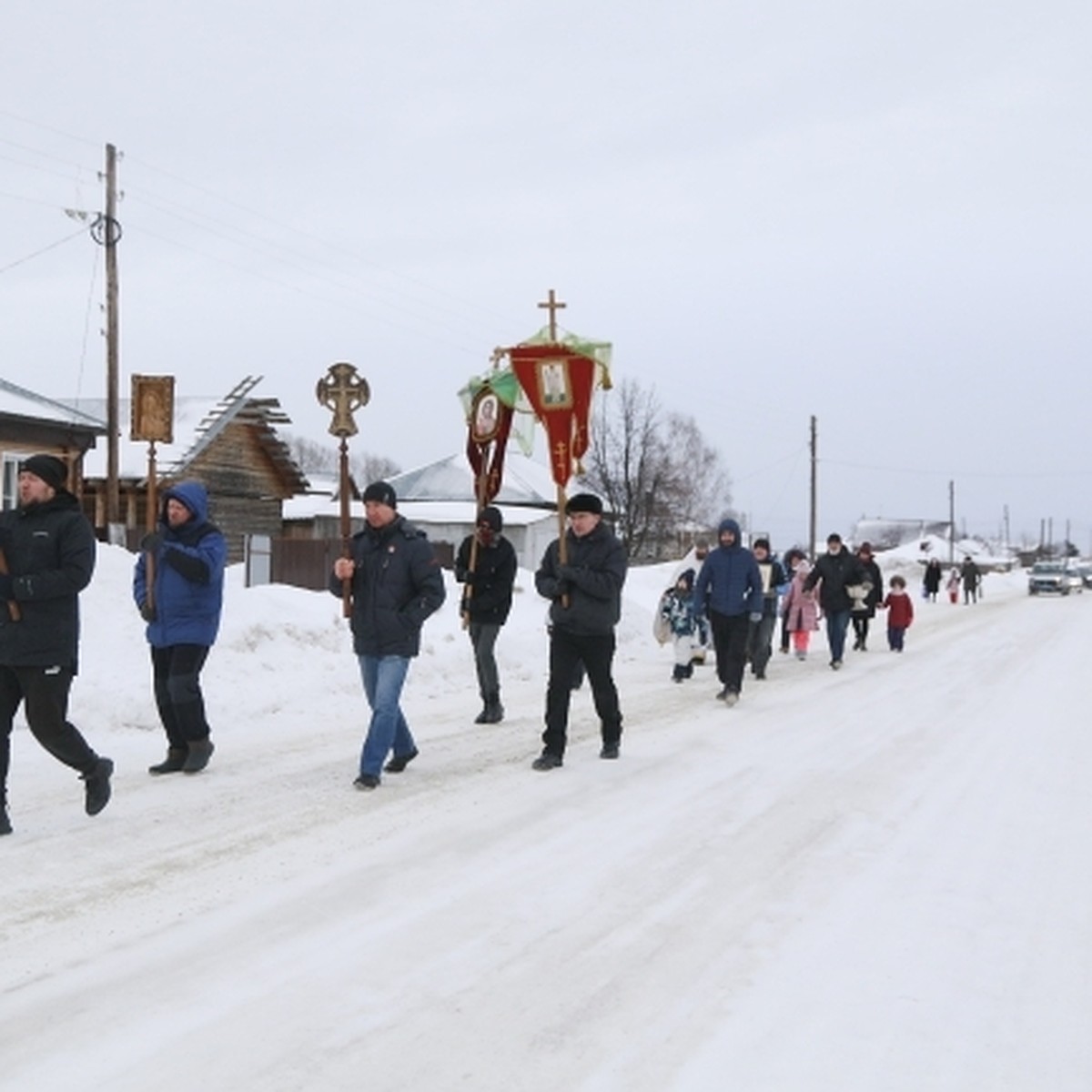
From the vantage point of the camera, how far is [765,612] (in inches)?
674

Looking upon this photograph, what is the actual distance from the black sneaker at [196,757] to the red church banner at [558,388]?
215 inches

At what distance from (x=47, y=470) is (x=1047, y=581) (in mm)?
55665

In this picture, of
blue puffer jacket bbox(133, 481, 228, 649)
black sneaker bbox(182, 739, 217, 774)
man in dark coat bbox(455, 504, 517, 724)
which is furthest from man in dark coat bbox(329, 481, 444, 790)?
man in dark coat bbox(455, 504, 517, 724)

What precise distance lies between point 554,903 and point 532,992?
108cm

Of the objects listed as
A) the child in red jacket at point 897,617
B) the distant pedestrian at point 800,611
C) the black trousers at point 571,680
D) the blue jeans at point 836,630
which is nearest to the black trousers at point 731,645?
the black trousers at point 571,680

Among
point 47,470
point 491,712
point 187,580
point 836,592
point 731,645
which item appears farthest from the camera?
point 836,592

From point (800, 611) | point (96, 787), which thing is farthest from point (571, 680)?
point (800, 611)

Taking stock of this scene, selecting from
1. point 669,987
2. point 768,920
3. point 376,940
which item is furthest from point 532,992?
point 768,920

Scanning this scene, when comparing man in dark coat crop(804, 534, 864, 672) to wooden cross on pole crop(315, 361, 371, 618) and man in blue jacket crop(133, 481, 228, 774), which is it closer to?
wooden cross on pole crop(315, 361, 371, 618)

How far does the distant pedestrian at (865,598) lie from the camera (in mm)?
19641

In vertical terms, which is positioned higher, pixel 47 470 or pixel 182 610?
pixel 47 470

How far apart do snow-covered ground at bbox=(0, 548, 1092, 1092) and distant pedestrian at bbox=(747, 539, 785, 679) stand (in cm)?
536

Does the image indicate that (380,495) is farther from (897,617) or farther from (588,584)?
(897,617)

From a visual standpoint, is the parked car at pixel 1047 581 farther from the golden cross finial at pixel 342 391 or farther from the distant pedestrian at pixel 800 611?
the golden cross finial at pixel 342 391
